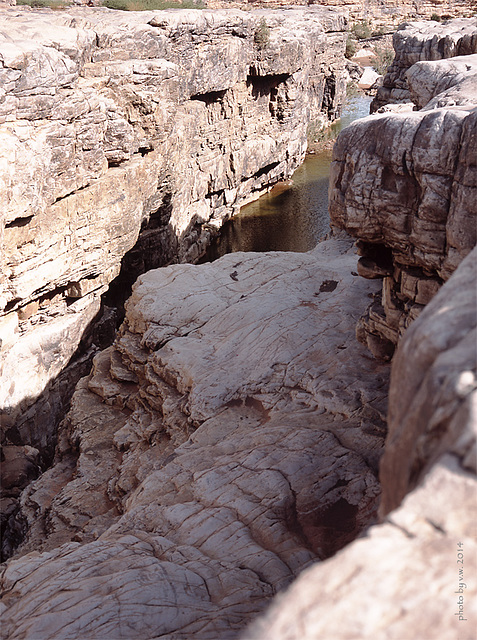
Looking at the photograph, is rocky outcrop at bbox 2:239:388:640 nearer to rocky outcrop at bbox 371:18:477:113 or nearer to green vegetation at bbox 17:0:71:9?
rocky outcrop at bbox 371:18:477:113

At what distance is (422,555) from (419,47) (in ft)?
62.0

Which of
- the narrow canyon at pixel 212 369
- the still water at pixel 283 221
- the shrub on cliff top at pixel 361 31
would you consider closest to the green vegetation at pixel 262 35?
the narrow canyon at pixel 212 369

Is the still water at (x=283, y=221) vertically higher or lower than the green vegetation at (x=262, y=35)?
lower

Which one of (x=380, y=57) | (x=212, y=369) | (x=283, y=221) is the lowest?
(x=283, y=221)

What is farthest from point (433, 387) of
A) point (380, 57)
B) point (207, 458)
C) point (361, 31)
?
point (361, 31)

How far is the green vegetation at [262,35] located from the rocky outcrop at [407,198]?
15018 millimetres

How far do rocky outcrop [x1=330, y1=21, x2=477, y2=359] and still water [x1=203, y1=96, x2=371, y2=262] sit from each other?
12.1 metres

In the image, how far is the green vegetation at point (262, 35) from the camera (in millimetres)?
20884

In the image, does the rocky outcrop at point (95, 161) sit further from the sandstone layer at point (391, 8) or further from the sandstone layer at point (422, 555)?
the sandstone layer at point (391, 8)

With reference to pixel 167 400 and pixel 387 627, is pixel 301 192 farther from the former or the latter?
pixel 387 627

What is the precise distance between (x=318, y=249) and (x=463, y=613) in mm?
11160

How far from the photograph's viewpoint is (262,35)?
2105cm

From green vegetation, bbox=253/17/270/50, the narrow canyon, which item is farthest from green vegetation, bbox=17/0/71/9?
green vegetation, bbox=253/17/270/50

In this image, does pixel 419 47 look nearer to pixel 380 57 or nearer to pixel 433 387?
pixel 433 387
